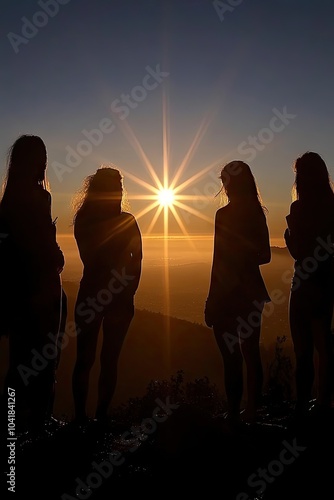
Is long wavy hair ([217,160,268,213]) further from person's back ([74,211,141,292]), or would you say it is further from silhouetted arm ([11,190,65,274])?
silhouetted arm ([11,190,65,274])

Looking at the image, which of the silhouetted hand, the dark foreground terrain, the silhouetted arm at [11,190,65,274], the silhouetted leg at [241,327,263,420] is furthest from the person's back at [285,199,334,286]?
the silhouetted arm at [11,190,65,274]

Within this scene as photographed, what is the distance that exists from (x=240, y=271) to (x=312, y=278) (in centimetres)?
71

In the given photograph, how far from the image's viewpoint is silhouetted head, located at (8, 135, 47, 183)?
154 inches

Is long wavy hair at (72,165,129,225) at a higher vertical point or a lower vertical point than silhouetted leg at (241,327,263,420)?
higher

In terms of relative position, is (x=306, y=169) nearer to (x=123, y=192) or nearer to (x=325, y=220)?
(x=325, y=220)

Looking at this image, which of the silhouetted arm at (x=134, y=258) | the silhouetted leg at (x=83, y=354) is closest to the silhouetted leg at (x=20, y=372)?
the silhouetted leg at (x=83, y=354)

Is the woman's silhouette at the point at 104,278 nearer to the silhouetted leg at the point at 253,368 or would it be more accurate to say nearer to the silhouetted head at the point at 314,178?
the silhouetted leg at the point at 253,368

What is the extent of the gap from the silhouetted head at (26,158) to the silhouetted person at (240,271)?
165 cm

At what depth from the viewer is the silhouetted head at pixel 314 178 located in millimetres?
4453

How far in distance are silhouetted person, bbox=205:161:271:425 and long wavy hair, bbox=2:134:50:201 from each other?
165 cm

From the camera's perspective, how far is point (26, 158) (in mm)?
3910

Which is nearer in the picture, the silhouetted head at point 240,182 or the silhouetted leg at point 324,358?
the silhouetted head at point 240,182

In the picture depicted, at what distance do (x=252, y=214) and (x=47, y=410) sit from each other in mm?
2489

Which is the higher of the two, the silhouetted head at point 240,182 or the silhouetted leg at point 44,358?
the silhouetted head at point 240,182
